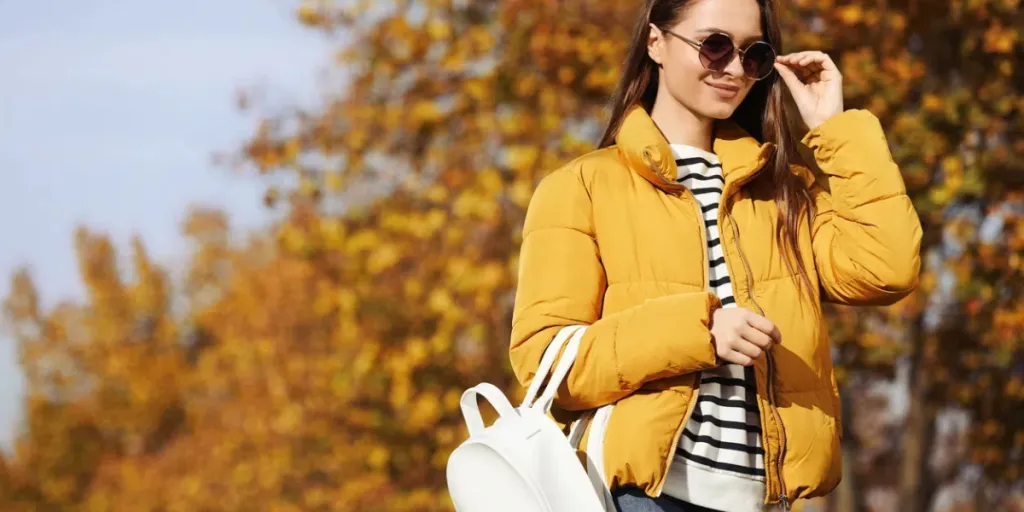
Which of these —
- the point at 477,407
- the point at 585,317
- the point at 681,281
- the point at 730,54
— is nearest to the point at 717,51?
the point at 730,54

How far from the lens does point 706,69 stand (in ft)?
9.91

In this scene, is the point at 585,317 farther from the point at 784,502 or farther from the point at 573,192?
the point at 784,502

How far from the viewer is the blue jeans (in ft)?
9.05

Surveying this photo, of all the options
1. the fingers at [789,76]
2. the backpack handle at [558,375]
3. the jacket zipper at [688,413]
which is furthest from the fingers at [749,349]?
the fingers at [789,76]

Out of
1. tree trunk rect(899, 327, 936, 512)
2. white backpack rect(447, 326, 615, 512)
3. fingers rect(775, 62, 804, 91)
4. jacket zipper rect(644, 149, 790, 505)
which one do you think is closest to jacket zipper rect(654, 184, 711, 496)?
jacket zipper rect(644, 149, 790, 505)

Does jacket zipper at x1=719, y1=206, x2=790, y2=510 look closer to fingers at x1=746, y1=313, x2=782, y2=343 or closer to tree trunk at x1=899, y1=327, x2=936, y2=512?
fingers at x1=746, y1=313, x2=782, y2=343

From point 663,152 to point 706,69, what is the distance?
244 millimetres

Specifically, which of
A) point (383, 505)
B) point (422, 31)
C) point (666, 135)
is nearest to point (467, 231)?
point (422, 31)

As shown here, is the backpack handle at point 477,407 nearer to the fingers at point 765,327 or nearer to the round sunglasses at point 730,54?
the fingers at point 765,327

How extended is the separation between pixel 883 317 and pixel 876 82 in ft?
6.18

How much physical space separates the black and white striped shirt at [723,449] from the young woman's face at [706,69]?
462mm

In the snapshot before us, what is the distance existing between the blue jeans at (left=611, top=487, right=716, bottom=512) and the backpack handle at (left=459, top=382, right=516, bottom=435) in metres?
0.28

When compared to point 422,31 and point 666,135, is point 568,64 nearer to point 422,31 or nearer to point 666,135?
point 422,31

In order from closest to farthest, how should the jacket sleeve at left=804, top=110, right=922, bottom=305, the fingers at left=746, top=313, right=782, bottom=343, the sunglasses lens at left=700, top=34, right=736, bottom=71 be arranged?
the fingers at left=746, top=313, right=782, bottom=343, the jacket sleeve at left=804, top=110, right=922, bottom=305, the sunglasses lens at left=700, top=34, right=736, bottom=71
